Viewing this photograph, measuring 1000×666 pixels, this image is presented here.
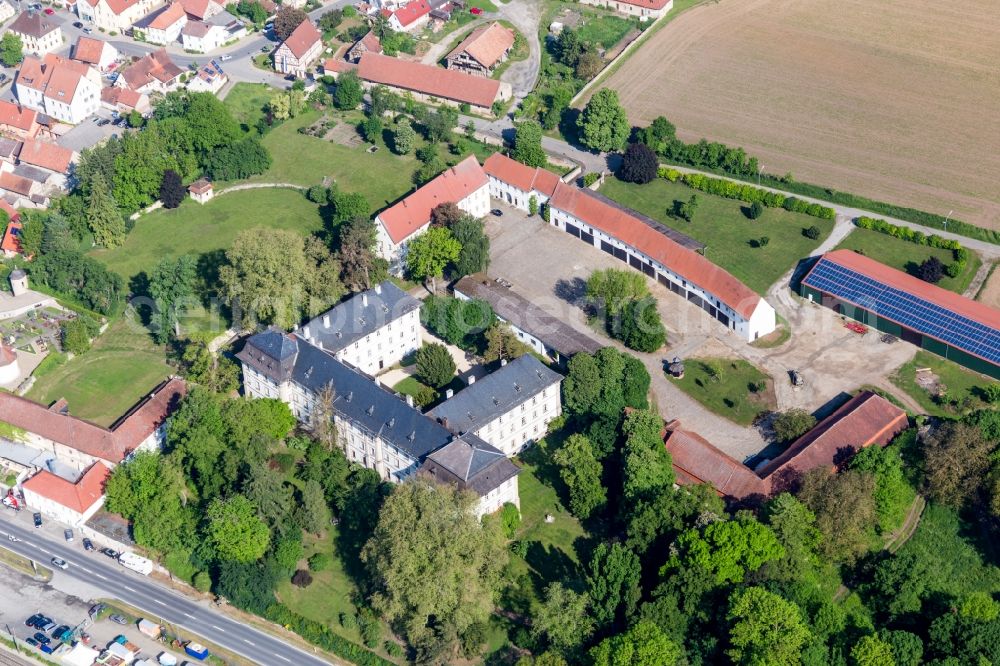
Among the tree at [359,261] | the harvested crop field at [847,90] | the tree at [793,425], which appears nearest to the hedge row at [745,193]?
the harvested crop field at [847,90]

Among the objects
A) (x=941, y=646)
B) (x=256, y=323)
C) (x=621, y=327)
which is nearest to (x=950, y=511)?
(x=941, y=646)

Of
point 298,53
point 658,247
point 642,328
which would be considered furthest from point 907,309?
point 298,53

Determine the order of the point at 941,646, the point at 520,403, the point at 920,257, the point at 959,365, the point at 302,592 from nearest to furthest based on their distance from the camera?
1. the point at 941,646
2. the point at 302,592
3. the point at 520,403
4. the point at 959,365
5. the point at 920,257

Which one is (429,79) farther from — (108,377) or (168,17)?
(108,377)

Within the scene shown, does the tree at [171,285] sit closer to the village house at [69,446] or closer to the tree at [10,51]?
the village house at [69,446]

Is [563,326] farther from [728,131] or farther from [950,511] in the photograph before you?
[728,131]

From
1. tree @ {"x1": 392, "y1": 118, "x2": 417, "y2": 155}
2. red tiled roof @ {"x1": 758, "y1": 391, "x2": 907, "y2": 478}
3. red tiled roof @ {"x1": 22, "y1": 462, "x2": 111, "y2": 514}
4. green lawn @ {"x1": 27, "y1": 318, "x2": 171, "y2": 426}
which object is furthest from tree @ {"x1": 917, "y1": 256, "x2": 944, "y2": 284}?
red tiled roof @ {"x1": 22, "y1": 462, "x2": 111, "y2": 514}

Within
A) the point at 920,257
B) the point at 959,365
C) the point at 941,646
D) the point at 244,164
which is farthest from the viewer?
the point at 244,164

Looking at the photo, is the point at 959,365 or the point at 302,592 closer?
the point at 302,592
